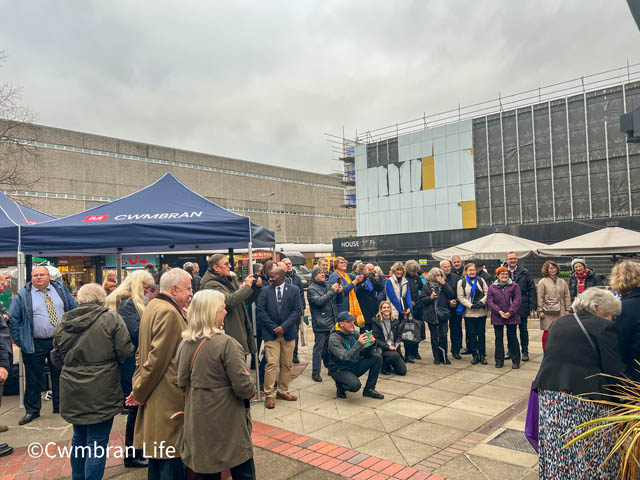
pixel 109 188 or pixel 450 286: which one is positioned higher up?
pixel 109 188

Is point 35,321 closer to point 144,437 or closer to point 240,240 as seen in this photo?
point 240,240

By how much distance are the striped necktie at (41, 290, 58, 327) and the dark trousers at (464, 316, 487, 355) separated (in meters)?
6.67

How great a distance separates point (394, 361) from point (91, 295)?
503 cm

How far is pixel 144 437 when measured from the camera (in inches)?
132

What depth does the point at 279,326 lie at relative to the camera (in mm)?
6430

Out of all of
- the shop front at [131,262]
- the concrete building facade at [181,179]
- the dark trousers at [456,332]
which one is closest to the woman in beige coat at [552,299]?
the dark trousers at [456,332]

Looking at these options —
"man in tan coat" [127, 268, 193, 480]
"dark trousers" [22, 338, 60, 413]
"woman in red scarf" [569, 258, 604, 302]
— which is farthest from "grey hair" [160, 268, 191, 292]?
"woman in red scarf" [569, 258, 604, 302]

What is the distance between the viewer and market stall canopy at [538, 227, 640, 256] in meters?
9.17

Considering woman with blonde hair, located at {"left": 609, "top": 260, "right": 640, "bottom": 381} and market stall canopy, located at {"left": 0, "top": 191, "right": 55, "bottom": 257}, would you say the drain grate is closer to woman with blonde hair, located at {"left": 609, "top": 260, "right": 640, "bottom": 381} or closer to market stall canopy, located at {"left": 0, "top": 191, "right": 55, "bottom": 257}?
woman with blonde hair, located at {"left": 609, "top": 260, "right": 640, "bottom": 381}

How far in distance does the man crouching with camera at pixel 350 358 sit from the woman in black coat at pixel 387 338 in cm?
63

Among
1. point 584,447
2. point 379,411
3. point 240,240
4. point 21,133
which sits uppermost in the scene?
point 21,133

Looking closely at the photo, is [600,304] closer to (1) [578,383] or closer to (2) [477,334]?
(1) [578,383]

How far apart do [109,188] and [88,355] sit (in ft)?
177

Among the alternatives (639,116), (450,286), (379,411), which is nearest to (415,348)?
(450,286)
